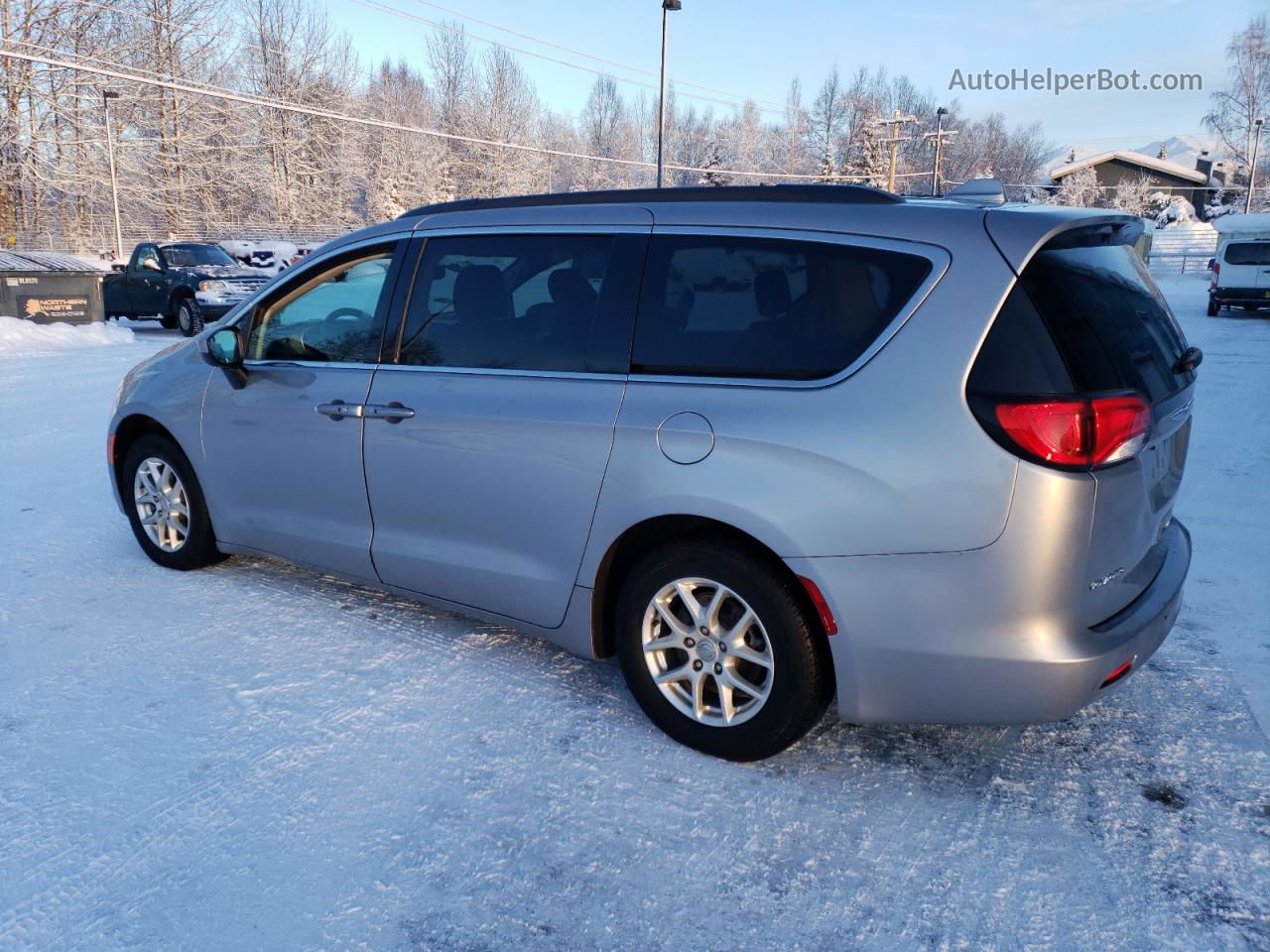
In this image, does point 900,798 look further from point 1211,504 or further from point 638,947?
point 1211,504

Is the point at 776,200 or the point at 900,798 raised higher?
the point at 776,200

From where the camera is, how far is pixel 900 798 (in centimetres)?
289

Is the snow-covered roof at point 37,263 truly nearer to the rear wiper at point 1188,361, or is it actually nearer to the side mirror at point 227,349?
the side mirror at point 227,349

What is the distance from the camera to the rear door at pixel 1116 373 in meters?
2.56

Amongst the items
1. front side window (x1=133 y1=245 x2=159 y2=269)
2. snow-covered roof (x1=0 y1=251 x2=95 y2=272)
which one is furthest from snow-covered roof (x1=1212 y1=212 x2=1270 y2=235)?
snow-covered roof (x1=0 y1=251 x2=95 y2=272)

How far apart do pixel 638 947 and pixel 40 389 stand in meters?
10.7

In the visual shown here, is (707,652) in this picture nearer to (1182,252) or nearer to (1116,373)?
(1116,373)

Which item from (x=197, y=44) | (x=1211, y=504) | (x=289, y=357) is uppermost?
(x=197, y=44)

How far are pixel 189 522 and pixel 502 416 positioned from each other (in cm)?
219

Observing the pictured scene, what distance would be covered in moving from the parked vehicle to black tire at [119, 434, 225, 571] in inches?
38.2

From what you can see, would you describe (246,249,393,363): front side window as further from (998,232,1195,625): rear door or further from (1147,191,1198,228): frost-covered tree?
(1147,191,1198,228): frost-covered tree

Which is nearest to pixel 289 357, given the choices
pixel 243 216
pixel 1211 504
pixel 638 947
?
pixel 638 947

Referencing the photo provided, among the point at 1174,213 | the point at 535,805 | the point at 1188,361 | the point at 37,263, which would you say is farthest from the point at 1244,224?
the point at 1174,213

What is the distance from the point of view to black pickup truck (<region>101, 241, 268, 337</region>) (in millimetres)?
17875
